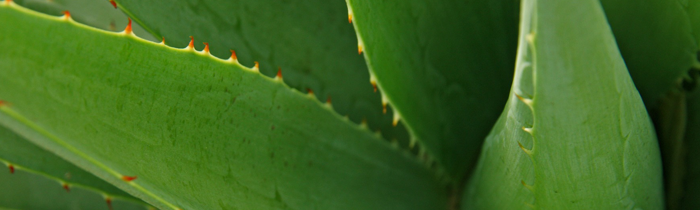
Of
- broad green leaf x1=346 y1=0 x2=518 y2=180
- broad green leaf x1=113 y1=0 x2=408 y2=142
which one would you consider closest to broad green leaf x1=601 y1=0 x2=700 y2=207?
broad green leaf x1=346 y1=0 x2=518 y2=180

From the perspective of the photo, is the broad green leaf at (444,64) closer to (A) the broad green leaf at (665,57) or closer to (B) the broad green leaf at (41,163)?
(A) the broad green leaf at (665,57)

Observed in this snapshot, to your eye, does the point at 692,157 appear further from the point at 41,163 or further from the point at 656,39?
the point at 41,163

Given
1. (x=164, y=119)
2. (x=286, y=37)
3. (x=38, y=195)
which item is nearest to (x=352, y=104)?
(x=286, y=37)

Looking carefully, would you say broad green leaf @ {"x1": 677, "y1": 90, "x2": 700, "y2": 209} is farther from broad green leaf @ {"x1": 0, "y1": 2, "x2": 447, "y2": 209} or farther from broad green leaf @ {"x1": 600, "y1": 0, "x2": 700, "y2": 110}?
broad green leaf @ {"x1": 0, "y1": 2, "x2": 447, "y2": 209}

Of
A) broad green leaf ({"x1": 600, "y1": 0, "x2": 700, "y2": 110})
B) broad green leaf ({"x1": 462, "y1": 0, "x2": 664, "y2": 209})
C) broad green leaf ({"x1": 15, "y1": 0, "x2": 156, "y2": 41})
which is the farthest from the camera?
broad green leaf ({"x1": 15, "y1": 0, "x2": 156, "y2": 41})

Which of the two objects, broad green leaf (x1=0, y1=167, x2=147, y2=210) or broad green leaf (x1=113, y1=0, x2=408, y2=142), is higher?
broad green leaf (x1=113, y1=0, x2=408, y2=142)

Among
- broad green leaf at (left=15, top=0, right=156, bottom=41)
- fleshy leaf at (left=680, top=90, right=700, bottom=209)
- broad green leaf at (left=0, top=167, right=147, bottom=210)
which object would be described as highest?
broad green leaf at (left=15, top=0, right=156, bottom=41)

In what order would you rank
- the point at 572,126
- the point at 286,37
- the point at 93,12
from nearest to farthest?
1. the point at 572,126
2. the point at 286,37
3. the point at 93,12
